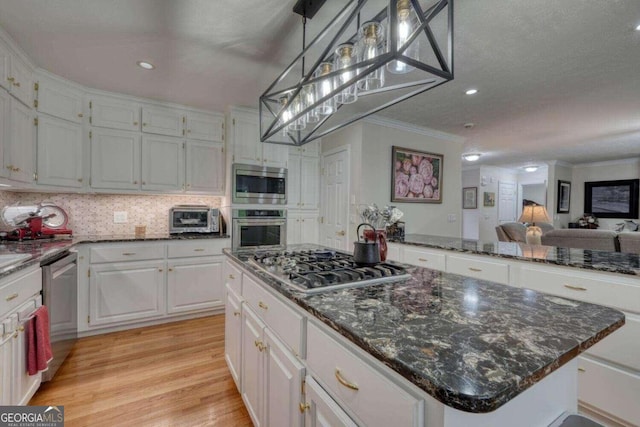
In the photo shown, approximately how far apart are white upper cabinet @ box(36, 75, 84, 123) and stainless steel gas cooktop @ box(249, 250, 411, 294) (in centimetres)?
258

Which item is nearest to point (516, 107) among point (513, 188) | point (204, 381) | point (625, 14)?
point (625, 14)

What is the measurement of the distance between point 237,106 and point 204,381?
9.12 ft

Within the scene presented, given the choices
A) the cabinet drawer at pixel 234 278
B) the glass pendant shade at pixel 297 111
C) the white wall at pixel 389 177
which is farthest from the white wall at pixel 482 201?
the cabinet drawer at pixel 234 278

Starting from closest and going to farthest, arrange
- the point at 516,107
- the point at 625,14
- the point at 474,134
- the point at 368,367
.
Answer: the point at 368,367, the point at 625,14, the point at 516,107, the point at 474,134

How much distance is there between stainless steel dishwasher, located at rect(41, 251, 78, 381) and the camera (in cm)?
199

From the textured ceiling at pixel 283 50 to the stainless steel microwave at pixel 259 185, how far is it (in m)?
0.80

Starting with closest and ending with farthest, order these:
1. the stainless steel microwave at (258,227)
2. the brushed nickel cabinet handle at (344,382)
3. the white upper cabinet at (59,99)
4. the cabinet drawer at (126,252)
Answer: the brushed nickel cabinet handle at (344,382), the white upper cabinet at (59,99), the cabinet drawer at (126,252), the stainless steel microwave at (258,227)

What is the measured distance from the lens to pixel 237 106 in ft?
11.1

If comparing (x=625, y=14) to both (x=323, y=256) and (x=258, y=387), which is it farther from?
(x=258, y=387)

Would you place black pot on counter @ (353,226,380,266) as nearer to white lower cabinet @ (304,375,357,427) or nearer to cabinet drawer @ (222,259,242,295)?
white lower cabinet @ (304,375,357,427)

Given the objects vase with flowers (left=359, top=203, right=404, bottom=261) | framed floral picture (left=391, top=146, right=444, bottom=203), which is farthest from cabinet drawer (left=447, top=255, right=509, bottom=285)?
framed floral picture (left=391, top=146, right=444, bottom=203)

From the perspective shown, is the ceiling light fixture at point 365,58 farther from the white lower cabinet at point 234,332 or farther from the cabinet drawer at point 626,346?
the cabinet drawer at point 626,346

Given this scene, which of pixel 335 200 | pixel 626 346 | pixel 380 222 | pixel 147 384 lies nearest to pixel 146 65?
pixel 380 222

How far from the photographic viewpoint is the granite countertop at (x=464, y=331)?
1.84 ft
